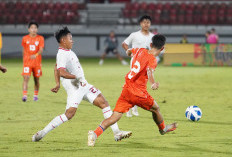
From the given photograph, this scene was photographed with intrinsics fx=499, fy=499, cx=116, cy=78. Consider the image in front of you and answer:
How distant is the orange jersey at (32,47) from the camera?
12.9 metres

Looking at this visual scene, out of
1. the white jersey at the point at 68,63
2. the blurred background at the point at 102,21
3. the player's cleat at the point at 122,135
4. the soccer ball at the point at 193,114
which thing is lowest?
the blurred background at the point at 102,21

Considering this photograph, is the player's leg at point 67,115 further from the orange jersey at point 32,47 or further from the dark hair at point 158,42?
the orange jersey at point 32,47

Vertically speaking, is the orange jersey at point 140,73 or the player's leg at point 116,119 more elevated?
the orange jersey at point 140,73

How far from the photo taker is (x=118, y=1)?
4228 cm

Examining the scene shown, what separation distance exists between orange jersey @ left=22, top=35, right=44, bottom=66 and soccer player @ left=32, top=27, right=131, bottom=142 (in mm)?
5419

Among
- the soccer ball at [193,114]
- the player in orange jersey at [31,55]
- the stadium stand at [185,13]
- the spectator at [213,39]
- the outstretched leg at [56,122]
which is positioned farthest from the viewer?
the stadium stand at [185,13]

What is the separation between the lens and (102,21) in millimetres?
37031

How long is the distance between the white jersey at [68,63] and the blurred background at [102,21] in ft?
88.3

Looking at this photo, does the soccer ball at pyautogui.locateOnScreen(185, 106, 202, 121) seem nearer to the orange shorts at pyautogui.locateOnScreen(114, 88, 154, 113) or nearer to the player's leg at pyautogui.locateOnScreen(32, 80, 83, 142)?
the orange shorts at pyautogui.locateOnScreen(114, 88, 154, 113)

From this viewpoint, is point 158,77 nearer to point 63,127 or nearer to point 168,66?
point 168,66

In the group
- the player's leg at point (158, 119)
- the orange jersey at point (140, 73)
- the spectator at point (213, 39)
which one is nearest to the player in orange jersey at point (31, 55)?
the player's leg at point (158, 119)

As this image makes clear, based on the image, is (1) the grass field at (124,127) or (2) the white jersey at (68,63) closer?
(1) the grass field at (124,127)

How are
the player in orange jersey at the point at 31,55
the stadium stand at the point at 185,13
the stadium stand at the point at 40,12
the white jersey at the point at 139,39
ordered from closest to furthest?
1. the white jersey at the point at 139,39
2. the player in orange jersey at the point at 31,55
3. the stadium stand at the point at 185,13
4. the stadium stand at the point at 40,12

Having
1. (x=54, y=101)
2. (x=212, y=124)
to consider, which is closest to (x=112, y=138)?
(x=212, y=124)
